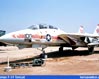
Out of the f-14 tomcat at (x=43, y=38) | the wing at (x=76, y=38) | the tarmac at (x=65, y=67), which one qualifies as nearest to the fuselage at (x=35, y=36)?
the f-14 tomcat at (x=43, y=38)

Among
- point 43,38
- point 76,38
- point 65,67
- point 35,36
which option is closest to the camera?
point 65,67

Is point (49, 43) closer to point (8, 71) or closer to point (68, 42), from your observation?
point (68, 42)

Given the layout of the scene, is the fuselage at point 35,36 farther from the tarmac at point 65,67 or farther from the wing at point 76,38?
the tarmac at point 65,67

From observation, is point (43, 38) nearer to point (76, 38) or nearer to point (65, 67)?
point (76, 38)

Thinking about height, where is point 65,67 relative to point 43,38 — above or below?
below

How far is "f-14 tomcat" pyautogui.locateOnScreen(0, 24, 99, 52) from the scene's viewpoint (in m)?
17.8

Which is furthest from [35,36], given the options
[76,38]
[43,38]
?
[76,38]

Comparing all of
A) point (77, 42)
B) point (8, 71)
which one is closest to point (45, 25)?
point (77, 42)

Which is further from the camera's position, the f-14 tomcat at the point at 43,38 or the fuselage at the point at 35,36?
the f-14 tomcat at the point at 43,38

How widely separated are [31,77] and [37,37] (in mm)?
11682

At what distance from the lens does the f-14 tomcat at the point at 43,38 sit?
17.8 metres

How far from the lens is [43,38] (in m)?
19.6

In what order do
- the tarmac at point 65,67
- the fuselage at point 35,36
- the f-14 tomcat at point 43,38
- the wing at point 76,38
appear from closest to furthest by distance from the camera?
1. the tarmac at point 65,67
2. the fuselage at point 35,36
3. the f-14 tomcat at point 43,38
4. the wing at point 76,38

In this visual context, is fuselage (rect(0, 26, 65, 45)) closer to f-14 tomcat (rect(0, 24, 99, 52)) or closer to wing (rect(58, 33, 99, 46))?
f-14 tomcat (rect(0, 24, 99, 52))
